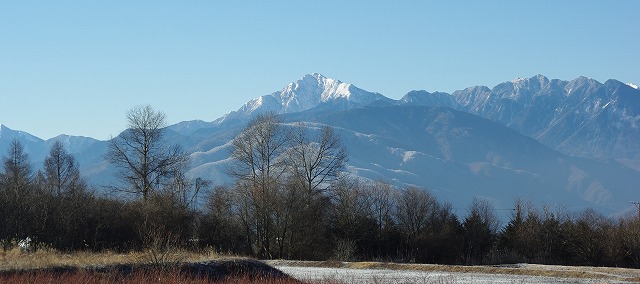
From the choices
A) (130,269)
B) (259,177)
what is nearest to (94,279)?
(130,269)


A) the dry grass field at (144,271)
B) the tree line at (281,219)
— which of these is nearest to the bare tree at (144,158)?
the tree line at (281,219)

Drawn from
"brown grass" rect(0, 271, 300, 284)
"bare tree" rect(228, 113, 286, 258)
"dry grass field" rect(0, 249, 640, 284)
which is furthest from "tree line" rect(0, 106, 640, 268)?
"brown grass" rect(0, 271, 300, 284)

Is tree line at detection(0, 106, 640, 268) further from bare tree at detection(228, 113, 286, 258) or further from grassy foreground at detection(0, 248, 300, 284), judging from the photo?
grassy foreground at detection(0, 248, 300, 284)

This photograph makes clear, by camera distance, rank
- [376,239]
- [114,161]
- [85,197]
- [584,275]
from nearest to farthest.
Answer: [584,275]
[85,197]
[114,161]
[376,239]

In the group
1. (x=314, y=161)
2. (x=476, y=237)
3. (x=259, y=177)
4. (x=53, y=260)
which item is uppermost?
(x=314, y=161)

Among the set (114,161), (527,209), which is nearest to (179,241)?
(114,161)

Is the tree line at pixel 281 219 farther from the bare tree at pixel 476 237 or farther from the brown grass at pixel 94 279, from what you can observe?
the brown grass at pixel 94 279

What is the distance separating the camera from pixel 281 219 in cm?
5800

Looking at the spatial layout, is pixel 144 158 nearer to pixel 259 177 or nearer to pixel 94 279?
pixel 259 177

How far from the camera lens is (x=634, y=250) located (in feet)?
207

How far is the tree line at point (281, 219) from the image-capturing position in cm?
4800

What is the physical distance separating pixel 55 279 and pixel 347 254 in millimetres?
35041

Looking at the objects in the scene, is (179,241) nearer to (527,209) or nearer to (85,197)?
(85,197)

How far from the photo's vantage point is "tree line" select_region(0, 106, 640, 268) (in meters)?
48.0
